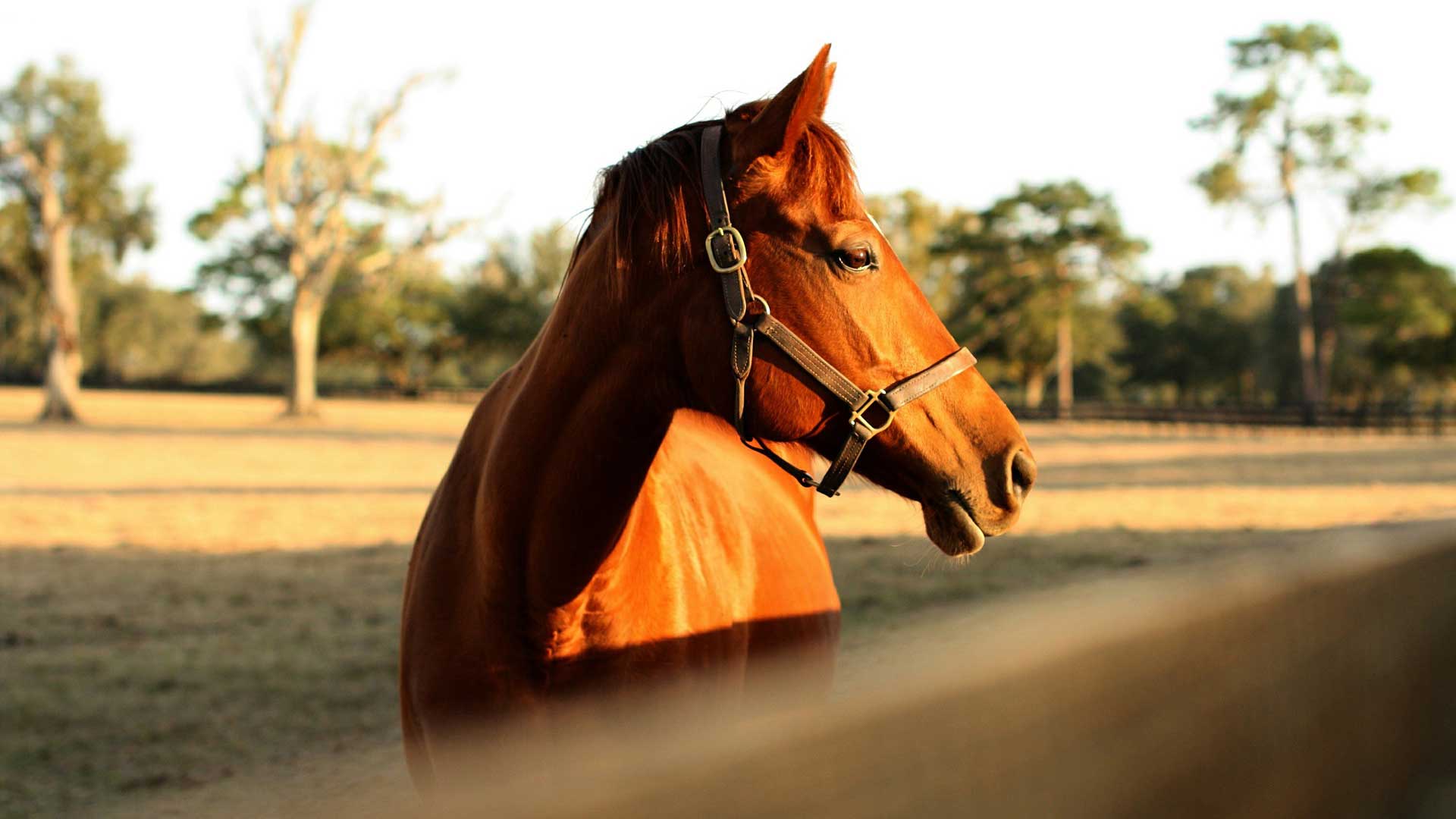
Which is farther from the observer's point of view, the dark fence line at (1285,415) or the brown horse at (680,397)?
the dark fence line at (1285,415)

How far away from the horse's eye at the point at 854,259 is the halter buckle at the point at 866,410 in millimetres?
233

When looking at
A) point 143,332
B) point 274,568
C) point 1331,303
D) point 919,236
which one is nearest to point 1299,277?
point 1331,303

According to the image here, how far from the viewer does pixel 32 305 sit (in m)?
29.0

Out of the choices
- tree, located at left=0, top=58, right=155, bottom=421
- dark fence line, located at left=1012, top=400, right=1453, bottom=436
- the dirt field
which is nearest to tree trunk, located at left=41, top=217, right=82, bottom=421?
tree, located at left=0, top=58, right=155, bottom=421

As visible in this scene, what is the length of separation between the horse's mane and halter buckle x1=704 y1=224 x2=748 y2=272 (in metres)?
0.05

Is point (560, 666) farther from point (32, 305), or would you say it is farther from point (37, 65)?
point (32, 305)

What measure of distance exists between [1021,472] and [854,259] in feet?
1.68

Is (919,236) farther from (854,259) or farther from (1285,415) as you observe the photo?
(854,259)

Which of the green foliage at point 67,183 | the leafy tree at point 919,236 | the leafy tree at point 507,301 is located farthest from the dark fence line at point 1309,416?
the leafy tree at point 507,301

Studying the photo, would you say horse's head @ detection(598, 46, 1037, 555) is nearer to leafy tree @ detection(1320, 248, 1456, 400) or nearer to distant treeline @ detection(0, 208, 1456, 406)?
leafy tree @ detection(1320, 248, 1456, 400)

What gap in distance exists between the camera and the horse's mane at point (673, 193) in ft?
6.67

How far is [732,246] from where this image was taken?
199 cm

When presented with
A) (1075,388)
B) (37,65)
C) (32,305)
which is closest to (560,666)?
(37,65)

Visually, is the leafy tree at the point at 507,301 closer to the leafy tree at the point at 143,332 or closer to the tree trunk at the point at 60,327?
the leafy tree at the point at 143,332
